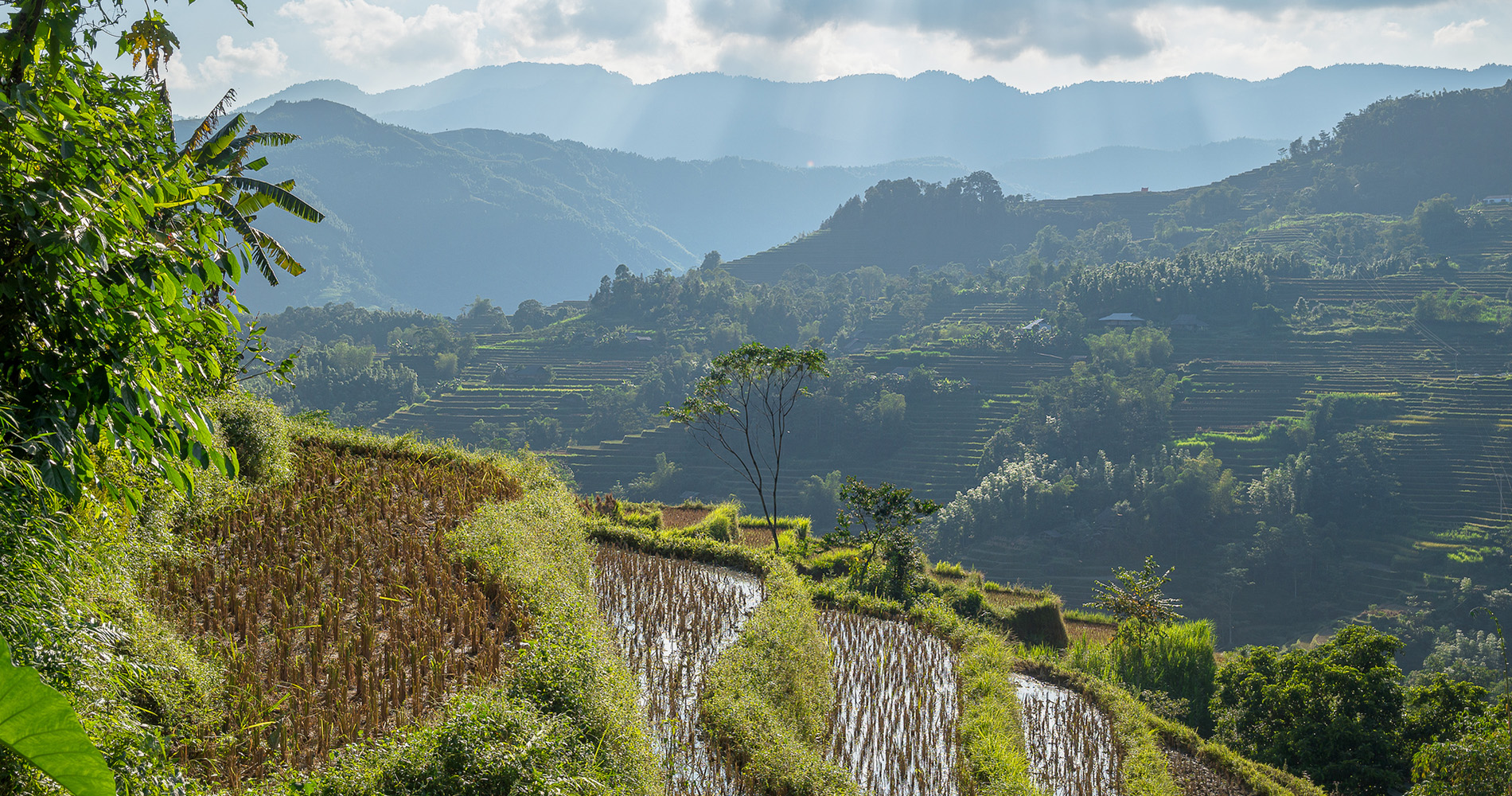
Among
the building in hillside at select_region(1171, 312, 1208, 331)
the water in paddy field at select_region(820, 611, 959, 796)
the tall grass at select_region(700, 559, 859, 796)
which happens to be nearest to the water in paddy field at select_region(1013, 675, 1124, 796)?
the water in paddy field at select_region(820, 611, 959, 796)

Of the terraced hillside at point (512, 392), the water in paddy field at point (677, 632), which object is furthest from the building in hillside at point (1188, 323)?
the water in paddy field at point (677, 632)

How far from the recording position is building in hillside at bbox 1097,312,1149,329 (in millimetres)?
88188

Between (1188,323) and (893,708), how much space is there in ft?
291

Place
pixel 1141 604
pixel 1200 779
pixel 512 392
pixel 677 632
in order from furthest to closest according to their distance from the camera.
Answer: pixel 512 392, pixel 1141 604, pixel 677 632, pixel 1200 779

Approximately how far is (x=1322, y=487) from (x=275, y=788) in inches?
2797

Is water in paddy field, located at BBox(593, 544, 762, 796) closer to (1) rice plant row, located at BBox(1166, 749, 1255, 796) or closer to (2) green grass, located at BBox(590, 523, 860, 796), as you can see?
(2) green grass, located at BBox(590, 523, 860, 796)

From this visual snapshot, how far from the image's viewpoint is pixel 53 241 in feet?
9.23

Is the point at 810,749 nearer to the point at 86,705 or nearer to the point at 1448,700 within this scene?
the point at 86,705

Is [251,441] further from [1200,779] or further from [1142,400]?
[1142,400]

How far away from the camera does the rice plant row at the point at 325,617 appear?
5.31m

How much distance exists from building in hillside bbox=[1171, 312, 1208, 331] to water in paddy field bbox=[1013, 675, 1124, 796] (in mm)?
85043

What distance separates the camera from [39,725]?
2.75ft

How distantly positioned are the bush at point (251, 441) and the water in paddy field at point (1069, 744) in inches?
379

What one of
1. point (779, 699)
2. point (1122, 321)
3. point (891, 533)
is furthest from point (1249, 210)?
point (779, 699)
